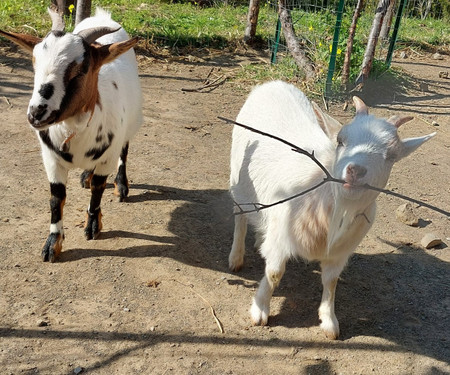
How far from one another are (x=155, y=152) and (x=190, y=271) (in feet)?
6.69

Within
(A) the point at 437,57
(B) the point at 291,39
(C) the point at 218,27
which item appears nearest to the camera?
(B) the point at 291,39

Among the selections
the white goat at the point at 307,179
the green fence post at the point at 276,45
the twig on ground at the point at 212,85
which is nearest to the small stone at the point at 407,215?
the white goat at the point at 307,179

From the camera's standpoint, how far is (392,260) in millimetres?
4281

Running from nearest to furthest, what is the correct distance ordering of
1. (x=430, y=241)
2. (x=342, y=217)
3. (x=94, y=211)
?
(x=342, y=217) < (x=94, y=211) < (x=430, y=241)

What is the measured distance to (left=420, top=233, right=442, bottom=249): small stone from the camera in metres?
4.44

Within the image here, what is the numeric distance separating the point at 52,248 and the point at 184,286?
3.14ft

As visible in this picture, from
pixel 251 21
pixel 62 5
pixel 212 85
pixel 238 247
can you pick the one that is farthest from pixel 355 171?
pixel 251 21

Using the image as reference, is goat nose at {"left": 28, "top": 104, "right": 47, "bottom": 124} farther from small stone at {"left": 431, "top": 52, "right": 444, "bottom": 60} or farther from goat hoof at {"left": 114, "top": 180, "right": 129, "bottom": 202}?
small stone at {"left": 431, "top": 52, "right": 444, "bottom": 60}

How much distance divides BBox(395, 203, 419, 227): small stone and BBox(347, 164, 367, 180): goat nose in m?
2.35

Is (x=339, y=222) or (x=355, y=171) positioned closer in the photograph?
(x=355, y=171)

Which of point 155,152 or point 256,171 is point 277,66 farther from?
point 256,171

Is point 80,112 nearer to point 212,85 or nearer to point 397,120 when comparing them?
point 397,120

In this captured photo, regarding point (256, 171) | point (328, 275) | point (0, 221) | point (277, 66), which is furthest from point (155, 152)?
point (277, 66)

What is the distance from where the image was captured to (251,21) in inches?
358
